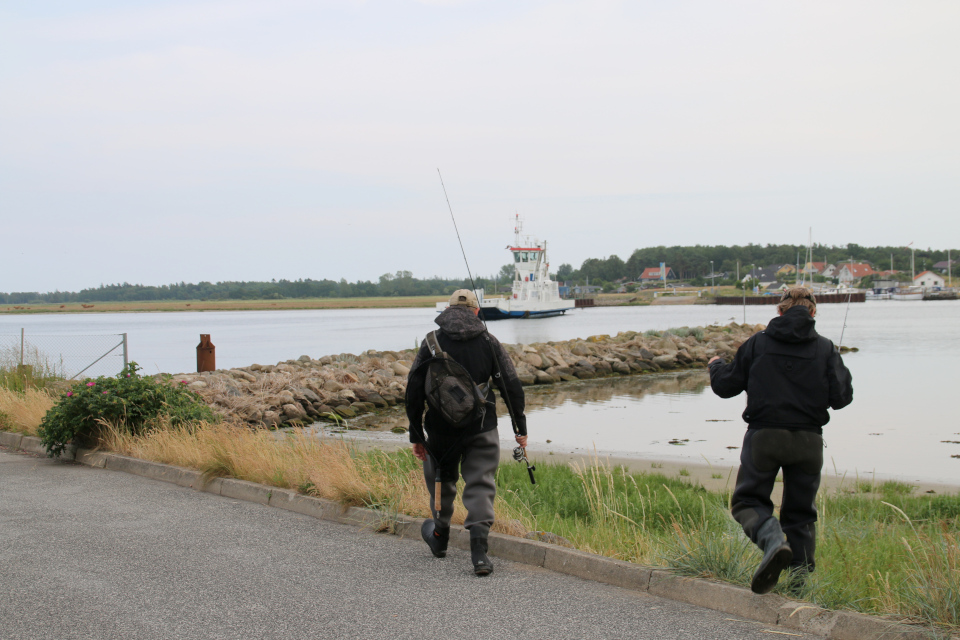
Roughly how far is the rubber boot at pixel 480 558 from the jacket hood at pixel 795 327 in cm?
230

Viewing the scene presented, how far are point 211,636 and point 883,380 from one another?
82.9 feet

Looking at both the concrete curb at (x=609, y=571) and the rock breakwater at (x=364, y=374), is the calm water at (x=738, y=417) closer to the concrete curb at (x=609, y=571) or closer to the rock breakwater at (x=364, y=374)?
the rock breakwater at (x=364, y=374)

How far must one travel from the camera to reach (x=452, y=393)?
5.13 metres

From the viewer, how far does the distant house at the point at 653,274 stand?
168250 mm

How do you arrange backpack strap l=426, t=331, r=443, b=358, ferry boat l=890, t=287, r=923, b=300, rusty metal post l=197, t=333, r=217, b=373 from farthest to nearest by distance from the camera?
1. ferry boat l=890, t=287, r=923, b=300
2. rusty metal post l=197, t=333, r=217, b=373
3. backpack strap l=426, t=331, r=443, b=358

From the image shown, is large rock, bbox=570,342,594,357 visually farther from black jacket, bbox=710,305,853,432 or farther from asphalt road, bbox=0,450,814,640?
black jacket, bbox=710,305,853,432

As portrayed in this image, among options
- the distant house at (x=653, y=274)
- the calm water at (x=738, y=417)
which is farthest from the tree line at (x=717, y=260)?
the calm water at (x=738, y=417)

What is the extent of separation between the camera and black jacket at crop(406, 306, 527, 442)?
17.3ft

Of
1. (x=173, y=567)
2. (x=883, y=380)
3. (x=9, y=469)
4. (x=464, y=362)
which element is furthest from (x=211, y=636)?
(x=883, y=380)

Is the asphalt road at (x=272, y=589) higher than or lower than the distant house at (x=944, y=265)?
lower

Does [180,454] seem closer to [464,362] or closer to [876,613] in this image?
[464,362]

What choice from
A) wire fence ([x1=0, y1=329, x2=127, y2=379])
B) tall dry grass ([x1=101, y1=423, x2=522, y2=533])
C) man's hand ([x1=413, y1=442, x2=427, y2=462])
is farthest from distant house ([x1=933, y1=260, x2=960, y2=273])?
man's hand ([x1=413, y1=442, x2=427, y2=462])

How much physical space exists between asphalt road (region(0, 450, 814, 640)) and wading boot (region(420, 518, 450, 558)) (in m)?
0.10

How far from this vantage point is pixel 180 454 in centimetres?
874
